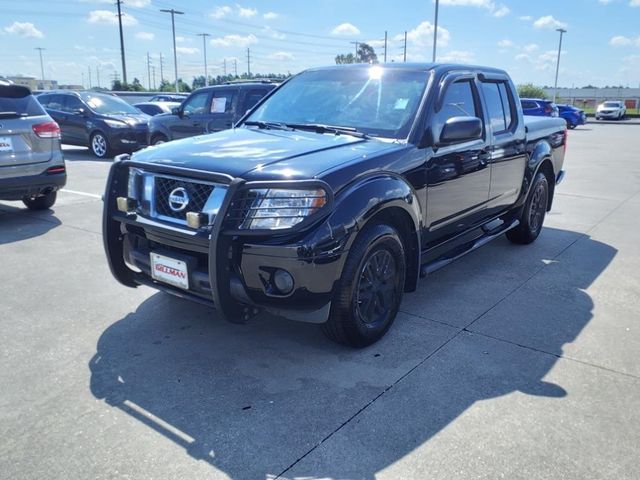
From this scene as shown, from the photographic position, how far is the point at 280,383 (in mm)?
3164

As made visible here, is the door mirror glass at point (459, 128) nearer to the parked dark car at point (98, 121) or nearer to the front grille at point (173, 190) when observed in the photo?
the front grille at point (173, 190)

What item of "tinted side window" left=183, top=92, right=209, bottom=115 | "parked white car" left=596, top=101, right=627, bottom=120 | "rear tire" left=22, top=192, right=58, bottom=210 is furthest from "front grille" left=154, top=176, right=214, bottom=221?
"parked white car" left=596, top=101, right=627, bottom=120

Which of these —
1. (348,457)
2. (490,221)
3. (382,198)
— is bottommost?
(348,457)

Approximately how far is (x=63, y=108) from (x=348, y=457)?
13899 millimetres

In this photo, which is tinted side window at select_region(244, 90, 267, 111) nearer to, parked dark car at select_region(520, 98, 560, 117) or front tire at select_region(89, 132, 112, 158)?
front tire at select_region(89, 132, 112, 158)

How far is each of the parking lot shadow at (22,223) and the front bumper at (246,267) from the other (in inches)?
144

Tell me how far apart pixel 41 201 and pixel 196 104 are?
4.85 meters

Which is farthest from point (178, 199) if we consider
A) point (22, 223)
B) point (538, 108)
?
point (538, 108)

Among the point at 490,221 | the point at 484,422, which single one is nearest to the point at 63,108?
the point at 490,221

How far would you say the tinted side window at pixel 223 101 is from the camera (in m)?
10.8

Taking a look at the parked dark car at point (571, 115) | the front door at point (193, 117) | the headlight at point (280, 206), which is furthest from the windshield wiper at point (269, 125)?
the parked dark car at point (571, 115)

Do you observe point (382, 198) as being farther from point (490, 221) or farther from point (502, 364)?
point (490, 221)

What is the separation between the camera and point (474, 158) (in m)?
4.58

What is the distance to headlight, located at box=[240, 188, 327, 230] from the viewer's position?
9.75 feet
